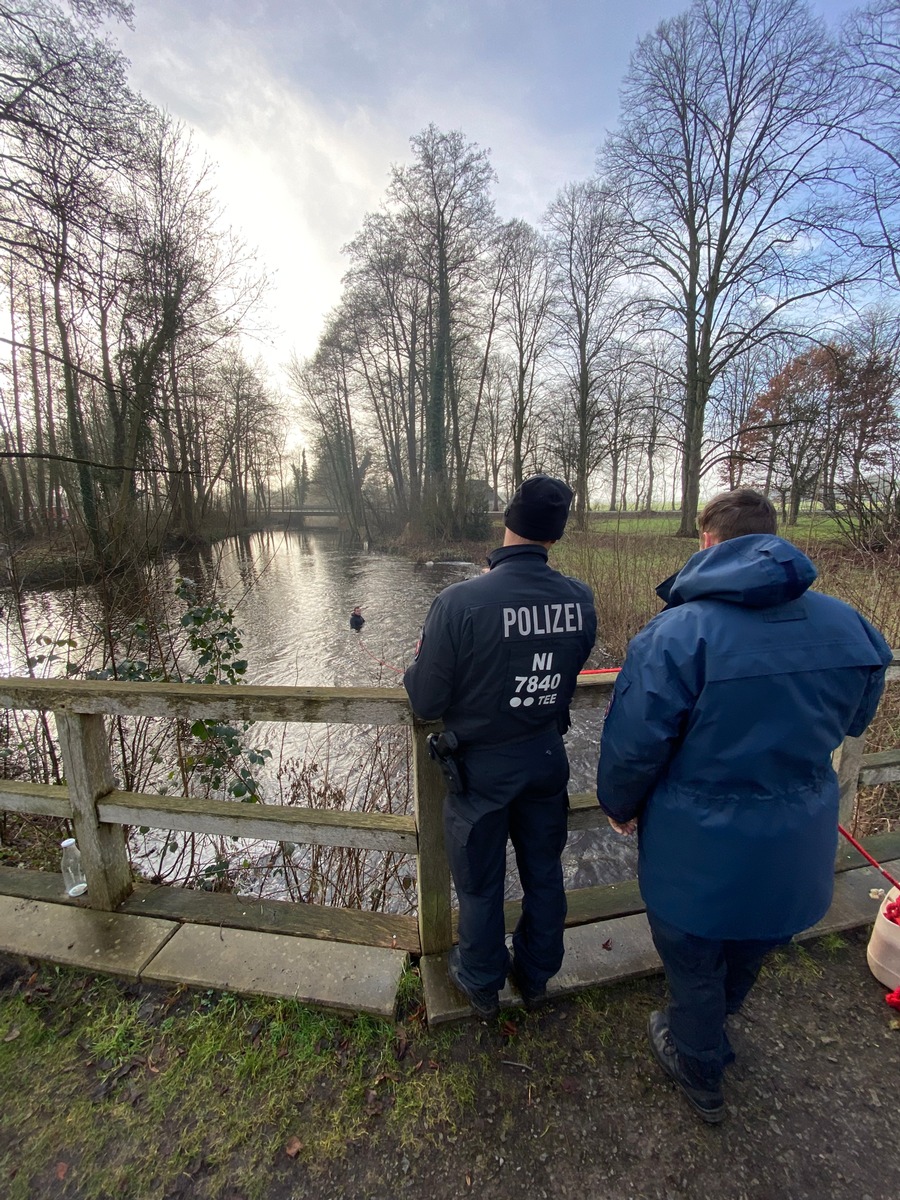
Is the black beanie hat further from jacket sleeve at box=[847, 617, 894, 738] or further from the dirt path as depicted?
the dirt path

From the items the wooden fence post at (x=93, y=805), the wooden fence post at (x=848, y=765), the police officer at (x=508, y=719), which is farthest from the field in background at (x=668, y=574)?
the wooden fence post at (x=93, y=805)

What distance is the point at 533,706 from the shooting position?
5.17ft

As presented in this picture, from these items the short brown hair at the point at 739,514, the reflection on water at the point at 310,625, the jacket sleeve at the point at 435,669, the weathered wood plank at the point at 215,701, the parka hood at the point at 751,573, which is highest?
the short brown hair at the point at 739,514

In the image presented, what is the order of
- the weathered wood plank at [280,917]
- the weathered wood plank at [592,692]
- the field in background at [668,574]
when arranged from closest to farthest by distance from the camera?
the weathered wood plank at [592,692] < the weathered wood plank at [280,917] < the field in background at [668,574]

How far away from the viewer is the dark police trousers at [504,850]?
1.57 metres

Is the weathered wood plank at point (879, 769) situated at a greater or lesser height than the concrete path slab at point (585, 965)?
greater

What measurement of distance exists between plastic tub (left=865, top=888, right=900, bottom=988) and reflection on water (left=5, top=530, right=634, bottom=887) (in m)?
2.60

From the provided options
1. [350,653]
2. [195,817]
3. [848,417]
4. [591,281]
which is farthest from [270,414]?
[195,817]

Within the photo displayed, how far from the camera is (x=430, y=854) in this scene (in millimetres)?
1841

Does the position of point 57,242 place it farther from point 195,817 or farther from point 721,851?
point 721,851

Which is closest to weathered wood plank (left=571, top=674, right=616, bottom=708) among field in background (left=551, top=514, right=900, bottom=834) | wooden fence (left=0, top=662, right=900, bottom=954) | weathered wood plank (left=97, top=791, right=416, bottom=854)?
wooden fence (left=0, top=662, right=900, bottom=954)

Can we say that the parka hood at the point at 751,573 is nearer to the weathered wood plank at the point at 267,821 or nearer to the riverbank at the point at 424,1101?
the weathered wood plank at the point at 267,821

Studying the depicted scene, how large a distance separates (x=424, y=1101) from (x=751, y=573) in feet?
5.94

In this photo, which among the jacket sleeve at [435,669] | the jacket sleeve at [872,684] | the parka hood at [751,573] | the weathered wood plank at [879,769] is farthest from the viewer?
the weathered wood plank at [879,769]
